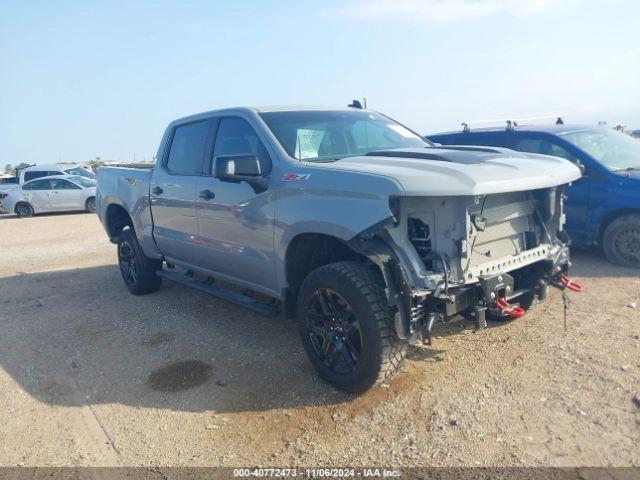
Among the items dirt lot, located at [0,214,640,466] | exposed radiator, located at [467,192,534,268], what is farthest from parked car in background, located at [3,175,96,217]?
exposed radiator, located at [467,192,534,268]

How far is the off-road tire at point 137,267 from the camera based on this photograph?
Answer: 6.52 meters

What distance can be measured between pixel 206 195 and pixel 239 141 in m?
0.59

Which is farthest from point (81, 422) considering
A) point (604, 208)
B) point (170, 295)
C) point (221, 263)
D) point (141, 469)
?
point (604, 208)

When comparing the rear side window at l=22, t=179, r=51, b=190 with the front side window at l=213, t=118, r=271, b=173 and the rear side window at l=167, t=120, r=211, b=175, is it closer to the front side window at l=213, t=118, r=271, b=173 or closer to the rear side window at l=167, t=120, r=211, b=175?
the rear side window at l=167, t=120, r=211, b=175

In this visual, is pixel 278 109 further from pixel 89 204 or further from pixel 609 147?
pixel 89 204

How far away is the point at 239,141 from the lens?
4.76 m

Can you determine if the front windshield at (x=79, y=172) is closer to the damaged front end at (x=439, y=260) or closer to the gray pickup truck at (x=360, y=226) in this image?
the gray pickup truck at (x=360, y=226)

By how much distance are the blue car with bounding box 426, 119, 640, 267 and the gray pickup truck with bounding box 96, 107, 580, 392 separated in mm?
2580

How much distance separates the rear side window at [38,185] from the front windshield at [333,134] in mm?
17285

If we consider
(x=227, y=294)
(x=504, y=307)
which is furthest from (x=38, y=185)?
(x=504, y=307)

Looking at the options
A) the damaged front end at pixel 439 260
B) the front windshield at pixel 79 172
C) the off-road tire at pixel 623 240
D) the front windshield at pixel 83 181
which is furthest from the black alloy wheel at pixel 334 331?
the front windshield at pixel 79 172

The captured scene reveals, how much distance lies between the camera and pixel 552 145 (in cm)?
701

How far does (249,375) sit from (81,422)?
1247mm

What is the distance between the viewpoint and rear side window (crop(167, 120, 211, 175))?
5238 mm
